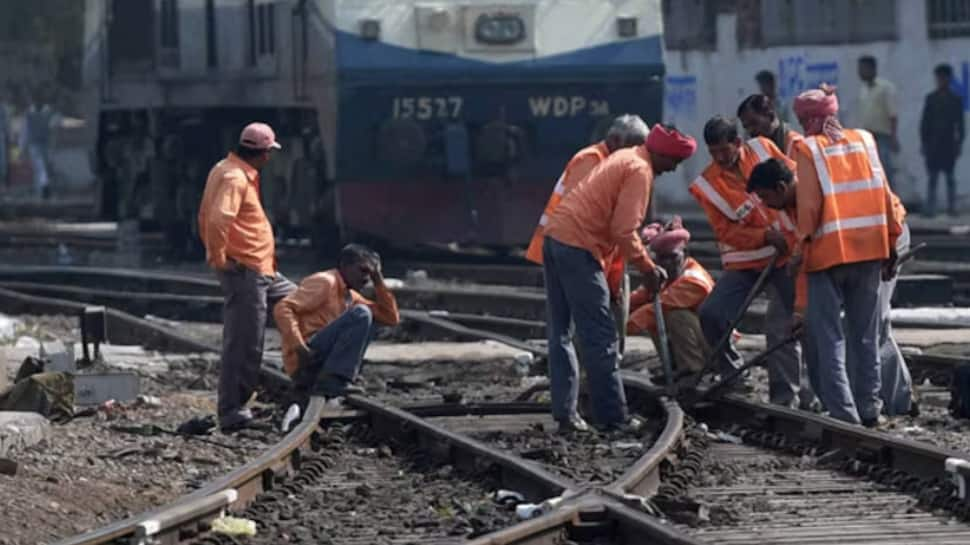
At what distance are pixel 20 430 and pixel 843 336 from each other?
3.63m

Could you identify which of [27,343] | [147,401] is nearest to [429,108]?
[27,343]

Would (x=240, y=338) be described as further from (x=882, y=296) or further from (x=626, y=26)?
(x=626, y=26)

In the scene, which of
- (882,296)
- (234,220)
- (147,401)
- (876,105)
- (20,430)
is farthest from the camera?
(876,105)

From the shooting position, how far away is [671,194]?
105 ft

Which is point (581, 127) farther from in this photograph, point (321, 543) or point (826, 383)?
point (321, 543)

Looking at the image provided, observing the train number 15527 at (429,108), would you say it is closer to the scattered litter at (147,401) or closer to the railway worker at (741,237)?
the scattered litter at (147,401)

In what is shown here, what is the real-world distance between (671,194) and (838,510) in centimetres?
2387

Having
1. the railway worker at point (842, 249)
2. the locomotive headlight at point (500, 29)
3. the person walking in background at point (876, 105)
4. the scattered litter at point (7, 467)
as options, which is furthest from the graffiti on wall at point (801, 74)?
the scattered litter at point (7, 467)

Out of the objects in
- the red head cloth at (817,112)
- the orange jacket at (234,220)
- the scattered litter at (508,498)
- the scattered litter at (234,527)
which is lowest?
the scattered litter at (508,498)

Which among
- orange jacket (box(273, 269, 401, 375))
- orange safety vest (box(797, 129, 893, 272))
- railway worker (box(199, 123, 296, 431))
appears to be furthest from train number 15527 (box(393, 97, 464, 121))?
orange safety vest (box(797, 129, 893, 272))

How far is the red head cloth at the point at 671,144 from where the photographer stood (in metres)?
10.6

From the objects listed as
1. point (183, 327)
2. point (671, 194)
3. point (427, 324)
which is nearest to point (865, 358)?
point (427, 324)

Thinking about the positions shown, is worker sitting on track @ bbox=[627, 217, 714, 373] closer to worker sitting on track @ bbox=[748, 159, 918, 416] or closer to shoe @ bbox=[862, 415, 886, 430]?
worker sitting on track @ bbox=[748, 159, 918, 416]

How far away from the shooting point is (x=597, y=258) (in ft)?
35.7
